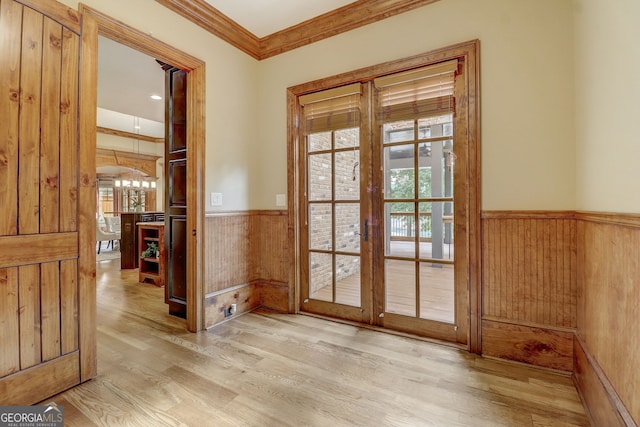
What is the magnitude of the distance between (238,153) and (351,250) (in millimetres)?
1555

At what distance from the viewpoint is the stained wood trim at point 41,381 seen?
5.33 ft

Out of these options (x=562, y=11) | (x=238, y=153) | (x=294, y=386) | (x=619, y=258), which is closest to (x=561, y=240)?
(x=619, y=258)

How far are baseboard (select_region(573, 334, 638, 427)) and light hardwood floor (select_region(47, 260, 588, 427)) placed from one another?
76 mm

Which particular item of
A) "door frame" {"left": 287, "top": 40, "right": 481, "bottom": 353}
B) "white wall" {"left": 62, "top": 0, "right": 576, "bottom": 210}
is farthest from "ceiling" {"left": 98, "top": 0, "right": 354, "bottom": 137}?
"door frame" {"left": 287, "top": 40, "right": 481, "bottom": 353}

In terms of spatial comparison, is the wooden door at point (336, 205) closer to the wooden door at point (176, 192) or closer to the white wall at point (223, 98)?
the white wall at point (223, 98)

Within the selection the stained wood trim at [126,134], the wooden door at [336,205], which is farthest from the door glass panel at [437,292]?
the stained wood trim at [126,134]

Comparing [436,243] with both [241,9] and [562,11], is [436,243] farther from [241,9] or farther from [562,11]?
[241,9]

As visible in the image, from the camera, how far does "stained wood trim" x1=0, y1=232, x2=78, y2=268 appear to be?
1639mm

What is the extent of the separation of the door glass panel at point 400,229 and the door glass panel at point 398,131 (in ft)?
1.90

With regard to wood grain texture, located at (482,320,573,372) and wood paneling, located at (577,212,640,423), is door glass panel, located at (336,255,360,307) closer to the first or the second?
wood grain texture, located at (482,320,573,372)

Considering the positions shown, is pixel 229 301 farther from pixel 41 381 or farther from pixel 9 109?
pixel 9 109

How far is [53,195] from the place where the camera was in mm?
1815

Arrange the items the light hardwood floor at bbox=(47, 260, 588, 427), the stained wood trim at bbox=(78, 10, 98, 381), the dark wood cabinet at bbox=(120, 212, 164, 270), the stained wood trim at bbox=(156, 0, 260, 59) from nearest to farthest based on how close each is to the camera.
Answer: the light hardwood floor at bbox=(47, 260, 588, 427)
the stained wood trim at bbox=(78, 10, 98, 381)
the stained wood trim at bbox=(156, 0, 260, 59)
the dark wood cabinet at bbox=(120, 212, 164, 270)

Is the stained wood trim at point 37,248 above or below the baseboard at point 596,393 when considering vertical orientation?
above
